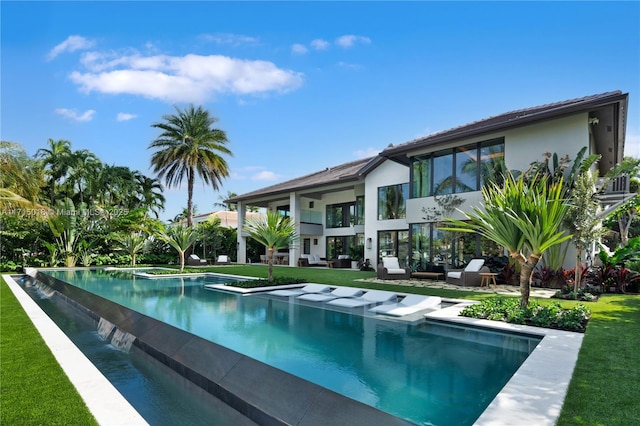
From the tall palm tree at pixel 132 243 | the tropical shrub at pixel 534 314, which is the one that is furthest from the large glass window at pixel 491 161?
the tall palm tree at pixel 132 243

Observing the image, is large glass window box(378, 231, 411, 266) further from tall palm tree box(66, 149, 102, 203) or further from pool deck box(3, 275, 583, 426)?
tall palm tree box(66, 149, 102, 203)

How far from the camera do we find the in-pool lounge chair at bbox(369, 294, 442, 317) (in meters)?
9.38

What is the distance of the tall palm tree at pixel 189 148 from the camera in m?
29.6

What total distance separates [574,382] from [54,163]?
120ft

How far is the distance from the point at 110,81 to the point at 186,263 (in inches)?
565

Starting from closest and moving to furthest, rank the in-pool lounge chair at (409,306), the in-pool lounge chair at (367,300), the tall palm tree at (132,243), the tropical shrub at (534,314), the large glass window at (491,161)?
1. the tropical shrub at (534,314)
2. the in-pool lounge chair at (409,306)
3. the in-pool lounge chair at (367,300)
4. the large glass window at (491,161)
5. the tall palm tree at (132,243)

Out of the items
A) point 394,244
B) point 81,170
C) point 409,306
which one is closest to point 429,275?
point 394,244

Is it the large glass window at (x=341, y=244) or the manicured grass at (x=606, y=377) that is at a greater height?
the large glass window at (x=341, y=244)

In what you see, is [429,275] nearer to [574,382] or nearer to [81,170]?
[574,382]

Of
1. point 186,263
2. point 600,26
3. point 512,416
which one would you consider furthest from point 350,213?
point 512,416

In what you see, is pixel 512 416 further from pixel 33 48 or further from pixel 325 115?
pixel 325 115

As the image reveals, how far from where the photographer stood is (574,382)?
14.8 ft

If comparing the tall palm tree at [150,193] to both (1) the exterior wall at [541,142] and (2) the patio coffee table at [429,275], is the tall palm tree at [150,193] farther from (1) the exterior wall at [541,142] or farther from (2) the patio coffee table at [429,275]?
(1) the exterior wall at [541,142]

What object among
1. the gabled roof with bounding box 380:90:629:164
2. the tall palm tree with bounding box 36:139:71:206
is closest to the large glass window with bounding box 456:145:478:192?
the gabled roof with bounding box 380:90:629:164
